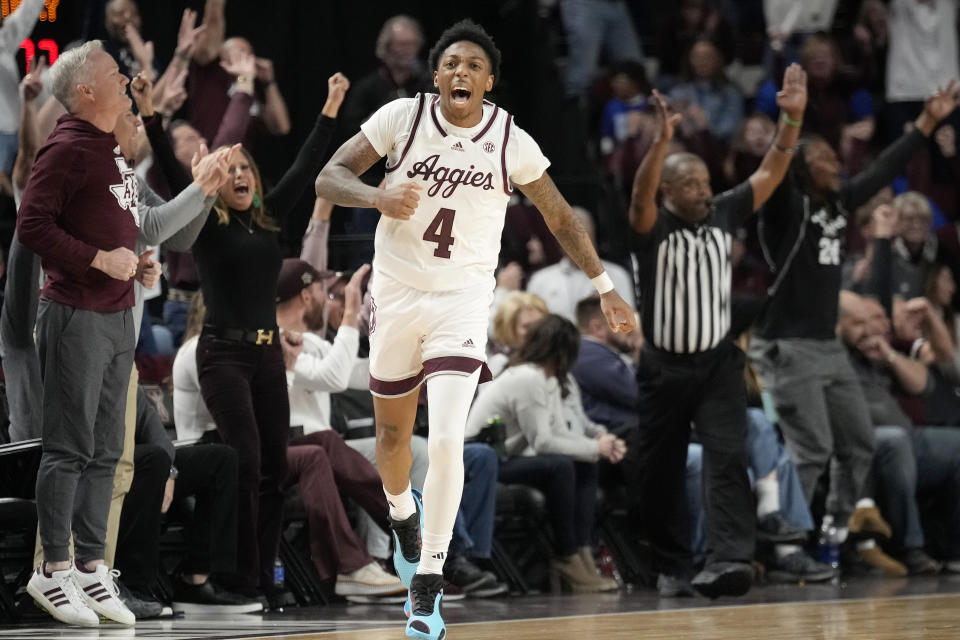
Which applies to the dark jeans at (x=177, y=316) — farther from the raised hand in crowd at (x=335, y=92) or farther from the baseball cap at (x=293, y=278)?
the raised hand in crowd at (x=335, y=92)

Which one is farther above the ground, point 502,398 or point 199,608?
point 502,398

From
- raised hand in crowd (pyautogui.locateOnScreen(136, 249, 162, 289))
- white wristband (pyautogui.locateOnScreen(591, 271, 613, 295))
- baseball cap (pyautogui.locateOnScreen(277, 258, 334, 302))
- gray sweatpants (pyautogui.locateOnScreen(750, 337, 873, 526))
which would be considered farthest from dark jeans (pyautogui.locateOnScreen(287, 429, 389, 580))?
gray sweatpants (pyautogui.locateOnScreen(750, 337, 873, 526))

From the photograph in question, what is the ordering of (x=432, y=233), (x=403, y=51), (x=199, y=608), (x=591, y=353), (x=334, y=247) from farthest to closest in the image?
(x=403, y=51) → (x=334, y=247) → (x=591, y=353) → (x=199, y=608) → (x=432, y=233)

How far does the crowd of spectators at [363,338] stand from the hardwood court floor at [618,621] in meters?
0.27

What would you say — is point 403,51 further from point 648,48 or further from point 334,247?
point 648,48

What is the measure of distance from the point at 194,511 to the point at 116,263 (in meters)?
1.41

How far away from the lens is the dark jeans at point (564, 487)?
328 inches

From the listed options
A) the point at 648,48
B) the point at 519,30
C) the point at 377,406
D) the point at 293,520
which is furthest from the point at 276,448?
the point at 648,48

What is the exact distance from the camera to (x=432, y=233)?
5695mm

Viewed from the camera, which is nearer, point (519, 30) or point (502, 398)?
point (502, 398)

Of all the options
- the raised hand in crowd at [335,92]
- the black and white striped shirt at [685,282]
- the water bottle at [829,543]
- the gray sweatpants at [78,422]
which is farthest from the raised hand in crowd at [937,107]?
the gray sweatpants at [78,422]

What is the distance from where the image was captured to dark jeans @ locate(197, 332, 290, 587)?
7.03 m

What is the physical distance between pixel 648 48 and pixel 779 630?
8925mm

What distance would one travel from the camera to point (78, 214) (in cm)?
636
